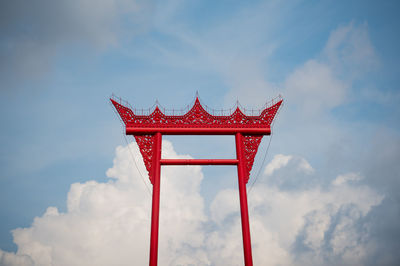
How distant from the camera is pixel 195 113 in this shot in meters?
11.8

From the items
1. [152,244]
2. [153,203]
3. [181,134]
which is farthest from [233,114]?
[152,244]

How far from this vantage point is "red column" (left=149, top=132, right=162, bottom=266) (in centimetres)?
976

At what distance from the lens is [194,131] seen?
37.7 feet

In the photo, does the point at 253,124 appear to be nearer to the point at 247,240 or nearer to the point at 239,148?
the point at 239,148

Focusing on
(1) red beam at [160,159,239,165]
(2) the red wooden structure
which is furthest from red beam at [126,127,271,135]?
(1) red beam at [160,159,239,165]

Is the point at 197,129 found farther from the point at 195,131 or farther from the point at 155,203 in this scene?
the point at 155,203

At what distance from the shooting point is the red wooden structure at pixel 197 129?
11.1 metres

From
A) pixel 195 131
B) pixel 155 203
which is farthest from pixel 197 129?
pixel 155 203

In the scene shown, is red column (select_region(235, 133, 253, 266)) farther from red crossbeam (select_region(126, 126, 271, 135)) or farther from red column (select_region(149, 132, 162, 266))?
red column (select_region(149, 132, 162, 266))

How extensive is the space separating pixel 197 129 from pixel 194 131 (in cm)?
11

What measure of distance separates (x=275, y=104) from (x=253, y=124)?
1005 millimetres

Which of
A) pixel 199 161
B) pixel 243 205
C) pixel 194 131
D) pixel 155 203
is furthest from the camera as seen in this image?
pixel 194 131

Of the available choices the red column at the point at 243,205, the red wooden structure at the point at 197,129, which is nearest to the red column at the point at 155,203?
the red wooden structure at the point at 197,129

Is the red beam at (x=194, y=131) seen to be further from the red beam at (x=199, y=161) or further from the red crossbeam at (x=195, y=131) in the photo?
the red beam at (x=199, y=161)
